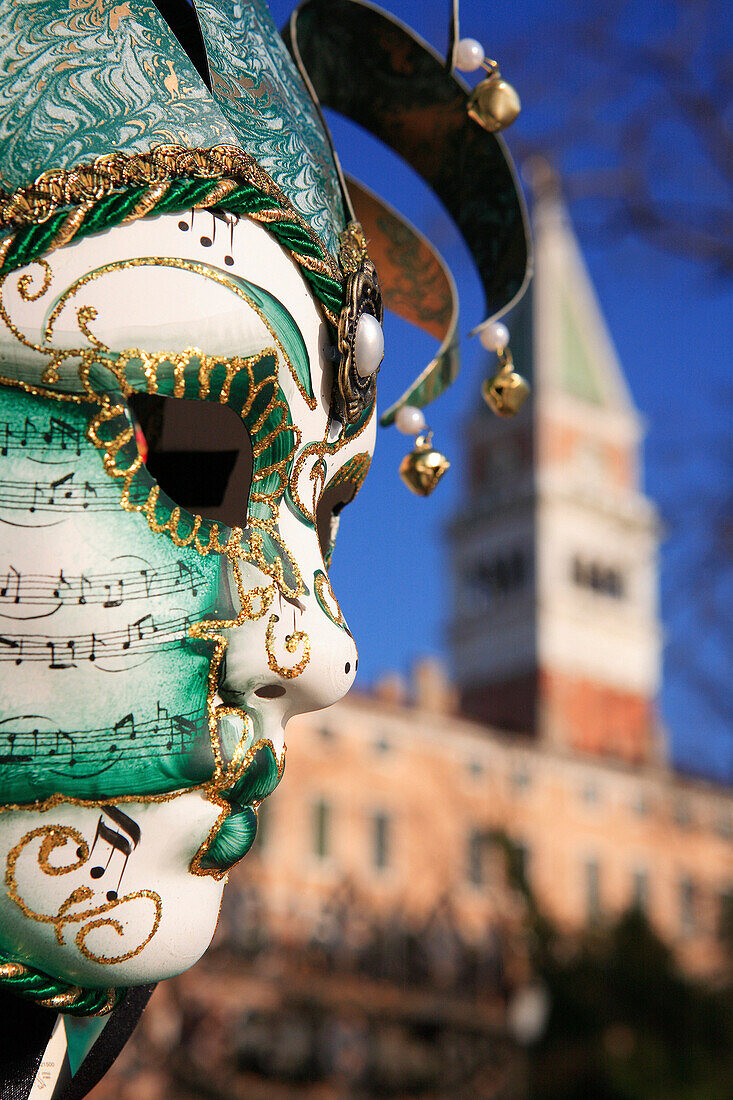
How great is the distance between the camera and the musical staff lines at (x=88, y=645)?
108cm

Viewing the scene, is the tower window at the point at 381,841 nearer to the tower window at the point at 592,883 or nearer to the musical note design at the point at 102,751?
the tower window at the point at 592,883

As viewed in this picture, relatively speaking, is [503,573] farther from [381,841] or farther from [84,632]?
[84,632]

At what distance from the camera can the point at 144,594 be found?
1112 millimetres

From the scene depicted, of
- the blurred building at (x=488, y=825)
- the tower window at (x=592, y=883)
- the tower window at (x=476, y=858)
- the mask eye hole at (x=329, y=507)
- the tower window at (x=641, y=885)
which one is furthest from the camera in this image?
the tower window at (x=641, y=885)

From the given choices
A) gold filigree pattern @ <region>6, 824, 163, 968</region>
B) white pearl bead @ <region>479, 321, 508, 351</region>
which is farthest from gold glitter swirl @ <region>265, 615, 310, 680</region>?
white pearl bead @ <region>479, 321, 508, 351</region>

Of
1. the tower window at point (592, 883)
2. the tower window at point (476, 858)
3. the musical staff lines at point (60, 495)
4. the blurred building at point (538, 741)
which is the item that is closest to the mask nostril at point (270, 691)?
the musical staff lines at point (60, 495)

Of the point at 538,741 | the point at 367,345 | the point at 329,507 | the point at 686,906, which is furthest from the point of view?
the point at 686,906

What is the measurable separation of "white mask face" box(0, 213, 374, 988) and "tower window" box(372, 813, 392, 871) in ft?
56.7

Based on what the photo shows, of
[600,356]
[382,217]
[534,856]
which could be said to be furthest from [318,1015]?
[600,356]

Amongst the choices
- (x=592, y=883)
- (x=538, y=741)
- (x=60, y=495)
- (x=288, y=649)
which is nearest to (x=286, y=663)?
(x=288, y=649)

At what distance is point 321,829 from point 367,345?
16664mm

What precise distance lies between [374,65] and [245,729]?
0.92m

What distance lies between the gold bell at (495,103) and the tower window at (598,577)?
28395 mm

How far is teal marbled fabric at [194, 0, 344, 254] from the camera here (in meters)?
1.30
